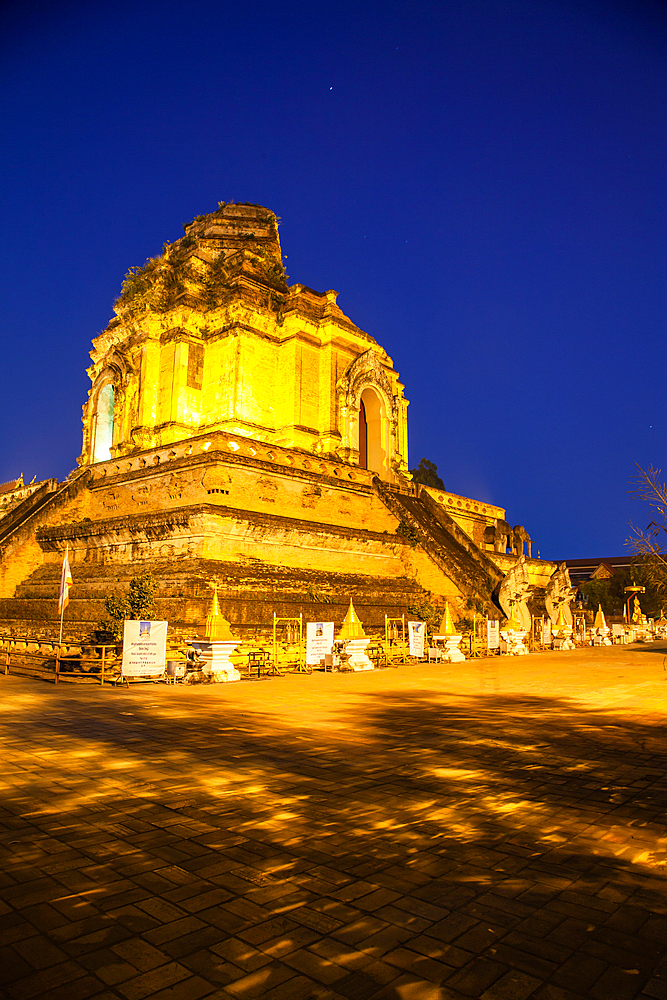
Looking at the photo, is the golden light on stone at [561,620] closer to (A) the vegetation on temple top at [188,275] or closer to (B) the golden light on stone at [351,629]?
(B) the golden light on stone at [351,629]

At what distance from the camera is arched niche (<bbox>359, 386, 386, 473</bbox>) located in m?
27.6

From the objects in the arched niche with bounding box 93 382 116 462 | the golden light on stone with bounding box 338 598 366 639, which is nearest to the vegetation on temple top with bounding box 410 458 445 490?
the arched niche with bounding box 93 382 116 462

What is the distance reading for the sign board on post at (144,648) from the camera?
10703 mm

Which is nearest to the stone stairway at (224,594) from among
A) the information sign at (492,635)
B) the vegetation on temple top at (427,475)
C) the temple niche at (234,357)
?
the information sign at (492,635)

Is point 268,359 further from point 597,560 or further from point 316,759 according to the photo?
point 597,560

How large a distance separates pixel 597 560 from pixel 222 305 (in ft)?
180

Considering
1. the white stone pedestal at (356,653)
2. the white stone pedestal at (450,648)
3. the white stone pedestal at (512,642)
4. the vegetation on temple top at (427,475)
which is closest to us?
the white stone pedestal at (356,653)

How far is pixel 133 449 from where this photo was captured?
24188 millimetres

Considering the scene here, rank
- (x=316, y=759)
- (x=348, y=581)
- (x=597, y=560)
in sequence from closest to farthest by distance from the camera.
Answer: (x=316, y=759), (x=348, y=581), (x=597, y=560)

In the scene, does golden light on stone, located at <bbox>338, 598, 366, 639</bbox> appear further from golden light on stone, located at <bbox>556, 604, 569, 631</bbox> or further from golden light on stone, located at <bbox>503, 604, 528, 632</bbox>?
golden light on stone, located at <bbox>556, 604, 569, 631</bbox>

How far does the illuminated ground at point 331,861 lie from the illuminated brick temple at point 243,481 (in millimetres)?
8477

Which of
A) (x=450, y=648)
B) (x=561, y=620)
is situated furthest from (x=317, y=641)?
(x=561, y=620)

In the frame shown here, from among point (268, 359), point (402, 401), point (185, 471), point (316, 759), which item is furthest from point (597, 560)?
point (316, 759)

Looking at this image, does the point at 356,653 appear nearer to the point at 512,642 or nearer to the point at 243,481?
the point at 243,481
